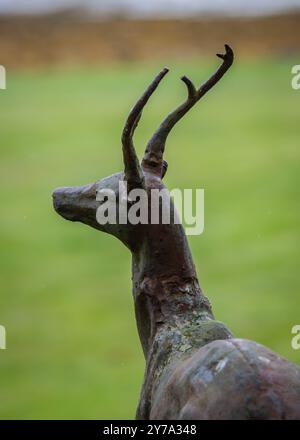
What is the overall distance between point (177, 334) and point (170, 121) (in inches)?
20.8

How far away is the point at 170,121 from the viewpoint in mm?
2211

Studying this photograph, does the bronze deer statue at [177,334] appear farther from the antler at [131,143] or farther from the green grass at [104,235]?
the green grass at [104,235]

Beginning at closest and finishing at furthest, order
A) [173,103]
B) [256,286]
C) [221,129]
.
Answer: [256,286] → [221,129] → [173,103]

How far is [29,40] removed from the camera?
14.4 metres

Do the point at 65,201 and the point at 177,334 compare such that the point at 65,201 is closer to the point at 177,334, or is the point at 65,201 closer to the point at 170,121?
the point at 170,121

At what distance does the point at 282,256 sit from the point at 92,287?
1.73 metres

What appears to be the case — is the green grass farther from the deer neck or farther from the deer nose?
Result: the deer neck

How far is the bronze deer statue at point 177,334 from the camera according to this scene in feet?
6.01

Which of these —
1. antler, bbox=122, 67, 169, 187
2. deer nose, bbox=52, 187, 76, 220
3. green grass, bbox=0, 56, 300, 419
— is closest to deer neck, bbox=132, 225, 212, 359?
antler, bbox=122, 67, 169, 187

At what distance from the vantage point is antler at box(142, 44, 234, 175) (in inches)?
87.0

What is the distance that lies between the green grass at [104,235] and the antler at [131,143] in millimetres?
3222

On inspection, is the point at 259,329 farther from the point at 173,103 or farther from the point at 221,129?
the point at 173,103

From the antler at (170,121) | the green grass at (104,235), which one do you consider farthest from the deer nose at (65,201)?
the green grass at (104,235)

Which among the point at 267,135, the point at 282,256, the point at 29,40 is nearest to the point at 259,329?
the point at 282,256
